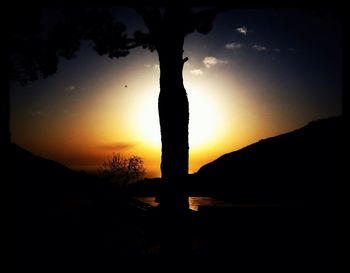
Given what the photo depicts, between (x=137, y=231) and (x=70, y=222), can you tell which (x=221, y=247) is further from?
(x=70, y=222)

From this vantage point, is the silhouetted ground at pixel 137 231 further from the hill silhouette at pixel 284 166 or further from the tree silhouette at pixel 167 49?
the hill silhouette at pixel 284 166

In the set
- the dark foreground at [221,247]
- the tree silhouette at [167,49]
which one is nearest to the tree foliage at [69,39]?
the tree silhouette at [167,49]

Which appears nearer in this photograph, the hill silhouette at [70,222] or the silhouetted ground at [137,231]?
the silhouetted ground at [137,231]

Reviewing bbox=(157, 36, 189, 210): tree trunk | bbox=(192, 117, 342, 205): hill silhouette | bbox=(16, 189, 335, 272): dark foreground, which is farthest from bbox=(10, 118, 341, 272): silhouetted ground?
bbox=(192, 117, 342, 205): hill silhouette

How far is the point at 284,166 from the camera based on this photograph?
12922mm

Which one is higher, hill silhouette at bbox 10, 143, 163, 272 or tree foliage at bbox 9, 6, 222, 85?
tree foliage at bbox 9, 6, 222, 85

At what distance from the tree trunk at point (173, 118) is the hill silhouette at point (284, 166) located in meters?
4.09

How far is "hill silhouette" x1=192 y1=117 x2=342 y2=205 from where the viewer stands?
10328mm

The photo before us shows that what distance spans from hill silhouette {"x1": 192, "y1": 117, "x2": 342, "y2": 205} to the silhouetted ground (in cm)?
223

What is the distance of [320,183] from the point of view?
35.8 ft

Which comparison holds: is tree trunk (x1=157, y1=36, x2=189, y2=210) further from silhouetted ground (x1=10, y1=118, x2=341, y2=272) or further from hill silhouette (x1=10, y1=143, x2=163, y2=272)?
hill silhouette (x1=10, y1=143, x2=163, y2=272)

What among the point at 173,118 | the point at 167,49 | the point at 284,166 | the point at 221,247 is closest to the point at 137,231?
the point at 221,247

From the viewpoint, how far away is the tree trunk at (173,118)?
568cm

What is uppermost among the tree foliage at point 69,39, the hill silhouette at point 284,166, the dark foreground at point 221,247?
the tree foliage at point 69,39
